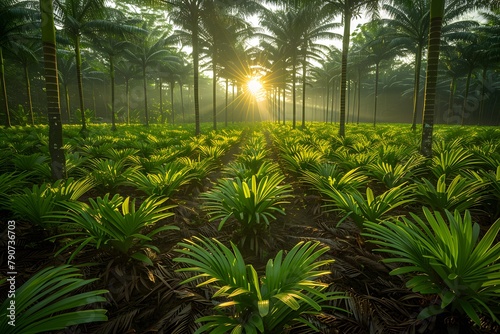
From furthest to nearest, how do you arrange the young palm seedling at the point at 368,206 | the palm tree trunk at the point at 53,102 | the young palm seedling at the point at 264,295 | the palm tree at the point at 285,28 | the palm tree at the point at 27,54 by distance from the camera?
1. the palm tree at the point at 285,28
2. the palm tree at the point at 27,54
3. the palm tree trunk at the point at 53,102
4. the young palm seedling at the point at 368,206
5. the young palm seedling at the point at 264,295

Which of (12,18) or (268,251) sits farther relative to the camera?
(12,18)

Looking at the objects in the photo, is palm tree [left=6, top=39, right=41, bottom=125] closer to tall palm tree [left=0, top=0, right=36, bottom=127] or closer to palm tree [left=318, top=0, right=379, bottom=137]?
tall palm tree [left=0, top=0, right=36, bottom=127]

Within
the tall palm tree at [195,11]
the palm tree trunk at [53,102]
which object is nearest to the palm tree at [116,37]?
the tall palm tree at [195,11]

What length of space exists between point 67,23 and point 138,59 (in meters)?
10.5

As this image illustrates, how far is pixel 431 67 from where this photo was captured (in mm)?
6055

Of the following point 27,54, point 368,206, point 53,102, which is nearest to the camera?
point 368,206

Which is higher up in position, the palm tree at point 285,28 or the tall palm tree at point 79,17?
the palm tree at point 285,28

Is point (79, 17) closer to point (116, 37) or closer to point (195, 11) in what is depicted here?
point (116, 37)

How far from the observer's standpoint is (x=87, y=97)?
145 feet

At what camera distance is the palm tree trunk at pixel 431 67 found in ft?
19.0

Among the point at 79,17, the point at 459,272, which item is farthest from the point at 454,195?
the point at 79,17

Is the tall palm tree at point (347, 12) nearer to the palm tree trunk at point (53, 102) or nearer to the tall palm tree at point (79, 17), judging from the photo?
the palm tree trunk at point (53, 102)

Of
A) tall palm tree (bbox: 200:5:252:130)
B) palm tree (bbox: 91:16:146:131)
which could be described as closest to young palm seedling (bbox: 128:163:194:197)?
tall palm tree (bbox: 200:5:252:130)

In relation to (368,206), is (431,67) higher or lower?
higher
